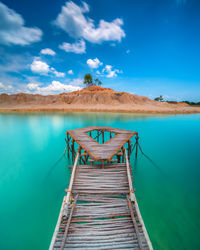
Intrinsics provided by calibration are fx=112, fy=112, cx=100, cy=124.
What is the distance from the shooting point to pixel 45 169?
1084cm

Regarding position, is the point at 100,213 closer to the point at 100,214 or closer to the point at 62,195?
the point at 100,214

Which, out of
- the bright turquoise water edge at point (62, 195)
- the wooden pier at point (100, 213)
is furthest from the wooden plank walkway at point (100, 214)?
the bright turquoise water edge at point (62, 195)

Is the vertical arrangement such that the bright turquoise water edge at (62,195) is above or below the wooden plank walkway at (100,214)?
below

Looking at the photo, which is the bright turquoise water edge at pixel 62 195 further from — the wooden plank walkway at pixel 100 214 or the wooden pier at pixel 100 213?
the wooden plank walkway at pixel 100 214

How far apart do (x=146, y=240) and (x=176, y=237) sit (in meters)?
2.92

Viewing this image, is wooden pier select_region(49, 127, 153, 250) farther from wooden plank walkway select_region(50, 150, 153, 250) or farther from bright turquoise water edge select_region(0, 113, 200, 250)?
bright turquoise water edge select_region(0, 113, 200, 250)

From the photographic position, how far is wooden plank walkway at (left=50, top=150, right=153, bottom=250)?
3.84m

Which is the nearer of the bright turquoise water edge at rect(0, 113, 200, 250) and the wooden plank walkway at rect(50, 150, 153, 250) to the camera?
the wooden plank walkway at rect(50, 150, 153, 250)

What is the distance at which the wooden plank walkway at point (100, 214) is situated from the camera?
12.6 ft

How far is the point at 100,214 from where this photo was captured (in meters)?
4.86

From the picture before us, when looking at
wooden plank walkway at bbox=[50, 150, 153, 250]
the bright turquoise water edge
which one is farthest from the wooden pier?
the bright turquoise water edge

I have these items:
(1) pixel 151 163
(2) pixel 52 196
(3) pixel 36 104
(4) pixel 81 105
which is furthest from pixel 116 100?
(2) pixel 52 196

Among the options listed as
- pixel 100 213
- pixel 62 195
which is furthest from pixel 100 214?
pixel 62 195

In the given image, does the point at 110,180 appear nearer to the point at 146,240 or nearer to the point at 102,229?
the point at 102,229
